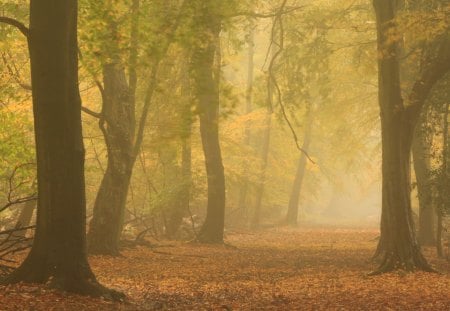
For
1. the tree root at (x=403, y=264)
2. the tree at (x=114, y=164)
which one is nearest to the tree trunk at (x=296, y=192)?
the tree at (x=114, y=164)

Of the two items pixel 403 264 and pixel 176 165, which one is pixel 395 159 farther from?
pixel 176 165

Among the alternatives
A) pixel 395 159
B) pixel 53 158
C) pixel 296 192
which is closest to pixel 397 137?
pixel 395 159

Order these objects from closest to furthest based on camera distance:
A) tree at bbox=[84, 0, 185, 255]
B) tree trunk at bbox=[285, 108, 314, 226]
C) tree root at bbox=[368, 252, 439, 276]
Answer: tree root at bbox=[368, 252, 439, 276]
tree at bbox=[84, 0, 185, 255]
tree trunk at bbox=[285, 108, 314, 226]

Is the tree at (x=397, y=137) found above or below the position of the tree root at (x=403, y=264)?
above

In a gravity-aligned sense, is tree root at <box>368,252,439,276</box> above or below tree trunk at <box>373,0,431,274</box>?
below

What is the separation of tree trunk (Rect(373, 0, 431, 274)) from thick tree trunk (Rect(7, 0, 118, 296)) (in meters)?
7.28

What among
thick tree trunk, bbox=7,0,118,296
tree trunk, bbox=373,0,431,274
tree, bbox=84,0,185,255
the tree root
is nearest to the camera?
thick tree trunk, bbox=7,0,118,296

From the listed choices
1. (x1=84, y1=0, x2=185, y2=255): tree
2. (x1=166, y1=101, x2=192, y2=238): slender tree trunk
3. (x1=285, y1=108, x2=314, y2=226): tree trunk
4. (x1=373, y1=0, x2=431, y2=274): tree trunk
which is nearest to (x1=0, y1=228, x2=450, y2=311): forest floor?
(x1=373, y1=0, x2=431, y2=274): tree trunk

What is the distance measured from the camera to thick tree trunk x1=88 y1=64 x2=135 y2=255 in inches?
646

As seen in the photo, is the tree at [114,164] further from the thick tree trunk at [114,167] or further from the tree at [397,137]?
the tree at [397,137]

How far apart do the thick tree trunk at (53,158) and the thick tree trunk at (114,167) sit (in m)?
7.42

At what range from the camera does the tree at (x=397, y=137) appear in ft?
44.3

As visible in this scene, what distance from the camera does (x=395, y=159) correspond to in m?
13.9

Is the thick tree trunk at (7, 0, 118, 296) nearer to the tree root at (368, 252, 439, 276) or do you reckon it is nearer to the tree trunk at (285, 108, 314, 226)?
the tree root at (368, 252, 439, 276)
